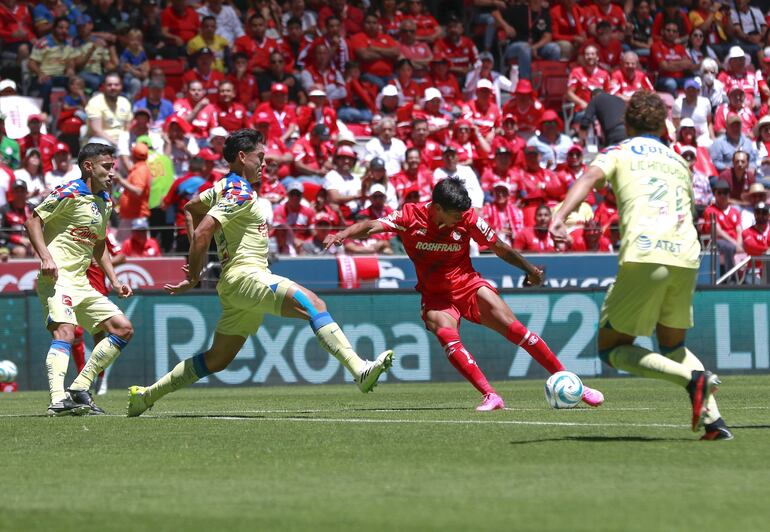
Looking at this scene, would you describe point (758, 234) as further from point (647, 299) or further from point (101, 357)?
point (647, 299)

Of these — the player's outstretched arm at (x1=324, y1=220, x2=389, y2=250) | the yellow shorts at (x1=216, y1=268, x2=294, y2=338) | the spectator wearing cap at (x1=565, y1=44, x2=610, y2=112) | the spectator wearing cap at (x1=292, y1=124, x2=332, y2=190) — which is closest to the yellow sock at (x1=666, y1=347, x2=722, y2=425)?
the yellow shorts at (x1=216, y1=268, x2=294, y2=338)

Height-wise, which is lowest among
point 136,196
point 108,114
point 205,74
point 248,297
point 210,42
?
point 248,297

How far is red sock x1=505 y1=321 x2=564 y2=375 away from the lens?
12.3 metres

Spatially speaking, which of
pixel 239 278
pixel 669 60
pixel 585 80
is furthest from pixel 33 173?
pixel 669 60

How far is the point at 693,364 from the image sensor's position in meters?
8.47

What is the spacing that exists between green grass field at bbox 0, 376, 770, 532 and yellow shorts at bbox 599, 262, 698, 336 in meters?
0.74

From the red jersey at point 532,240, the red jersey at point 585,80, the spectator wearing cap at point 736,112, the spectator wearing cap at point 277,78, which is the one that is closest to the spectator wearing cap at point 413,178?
the red jersey at point 532,240

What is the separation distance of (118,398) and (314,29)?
11.8 metres

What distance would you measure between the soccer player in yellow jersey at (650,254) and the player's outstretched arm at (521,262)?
3402mm

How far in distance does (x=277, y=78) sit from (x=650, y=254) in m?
17.6

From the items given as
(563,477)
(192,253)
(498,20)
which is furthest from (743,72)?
(563,477)

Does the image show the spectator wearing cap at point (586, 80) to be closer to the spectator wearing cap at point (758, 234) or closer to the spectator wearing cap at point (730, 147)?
the spectator wearing cap at point (730, 147)

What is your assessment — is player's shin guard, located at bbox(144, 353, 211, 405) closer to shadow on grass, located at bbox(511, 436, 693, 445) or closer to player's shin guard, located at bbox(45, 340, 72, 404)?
player's shin guard, located at bbox(45, 340, 72, 404)

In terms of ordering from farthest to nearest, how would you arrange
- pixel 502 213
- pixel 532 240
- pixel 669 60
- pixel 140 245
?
pixel 669 60, pixel 502 213, pixel 532 240, pixel 140 245
